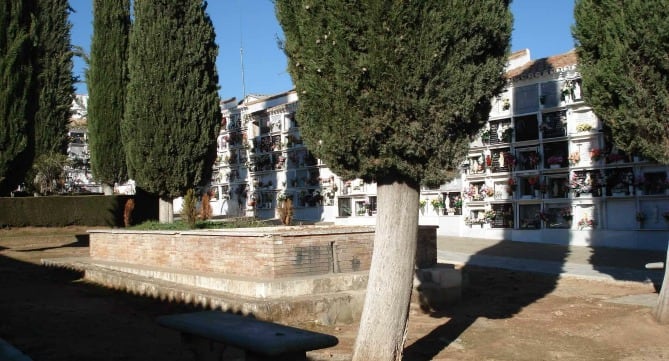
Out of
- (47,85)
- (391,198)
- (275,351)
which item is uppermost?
(47,85)

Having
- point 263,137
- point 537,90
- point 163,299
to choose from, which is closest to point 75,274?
point 163,299

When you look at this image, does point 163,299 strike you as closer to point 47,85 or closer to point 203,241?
point 203,241

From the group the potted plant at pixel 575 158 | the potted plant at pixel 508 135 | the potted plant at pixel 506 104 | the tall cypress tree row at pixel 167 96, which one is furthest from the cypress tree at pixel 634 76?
the potted plant at pixel 506 104

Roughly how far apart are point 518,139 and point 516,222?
8.95ft

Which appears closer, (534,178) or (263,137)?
(534,178)

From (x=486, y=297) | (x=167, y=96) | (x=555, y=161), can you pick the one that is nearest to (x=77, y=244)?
(x=167, y=96)

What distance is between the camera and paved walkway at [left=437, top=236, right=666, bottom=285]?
1197 centimetres

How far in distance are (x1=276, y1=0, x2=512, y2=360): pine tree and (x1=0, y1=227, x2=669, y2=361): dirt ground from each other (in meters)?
1.49

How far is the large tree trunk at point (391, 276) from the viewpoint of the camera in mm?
5367

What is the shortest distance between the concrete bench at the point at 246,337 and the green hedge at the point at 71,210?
65.6 feet

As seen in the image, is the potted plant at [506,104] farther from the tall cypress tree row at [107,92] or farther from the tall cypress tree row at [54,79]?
the tall cypress tree row at [54,79]

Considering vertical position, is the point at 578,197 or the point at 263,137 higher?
the point at 263,137

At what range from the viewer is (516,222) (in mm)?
20188

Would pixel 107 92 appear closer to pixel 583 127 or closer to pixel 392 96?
pixel 583 127
